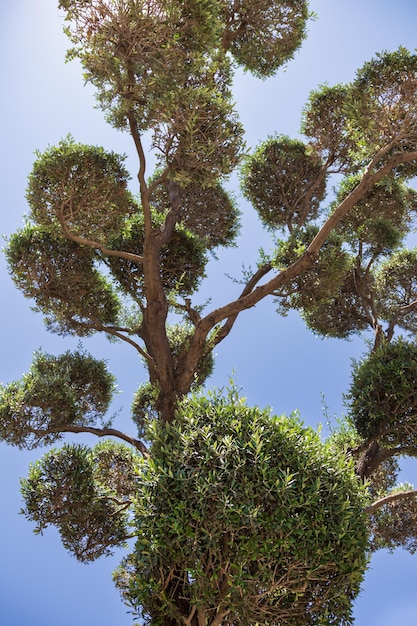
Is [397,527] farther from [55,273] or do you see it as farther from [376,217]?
[55,273]

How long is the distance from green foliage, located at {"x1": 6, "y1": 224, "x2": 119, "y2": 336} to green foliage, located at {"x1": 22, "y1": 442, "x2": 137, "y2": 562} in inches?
108

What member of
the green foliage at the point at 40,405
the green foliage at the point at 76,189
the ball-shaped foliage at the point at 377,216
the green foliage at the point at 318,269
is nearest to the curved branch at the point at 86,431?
the green foliage at the point at 40,405

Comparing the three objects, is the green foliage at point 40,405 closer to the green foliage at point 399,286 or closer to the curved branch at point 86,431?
the curved branch at point 86,431

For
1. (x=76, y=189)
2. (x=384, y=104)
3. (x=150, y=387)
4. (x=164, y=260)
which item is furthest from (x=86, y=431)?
(x=384, y=104)

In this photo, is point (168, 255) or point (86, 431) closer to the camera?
point (86, 431)

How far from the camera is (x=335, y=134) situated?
43.4 feet

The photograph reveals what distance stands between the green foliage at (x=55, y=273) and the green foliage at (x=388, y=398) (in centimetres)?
533

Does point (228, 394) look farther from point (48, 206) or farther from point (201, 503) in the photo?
point (48, 206)

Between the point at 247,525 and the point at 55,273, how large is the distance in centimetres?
631

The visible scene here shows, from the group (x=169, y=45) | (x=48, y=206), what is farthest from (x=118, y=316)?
(x=169, y=45)

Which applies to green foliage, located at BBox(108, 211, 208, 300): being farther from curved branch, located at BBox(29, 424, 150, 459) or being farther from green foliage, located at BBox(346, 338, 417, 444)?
green foliage, located at BBox(346, 338, 417, 444)

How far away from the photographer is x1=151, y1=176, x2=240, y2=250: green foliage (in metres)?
13.2

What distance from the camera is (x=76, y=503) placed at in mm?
9594

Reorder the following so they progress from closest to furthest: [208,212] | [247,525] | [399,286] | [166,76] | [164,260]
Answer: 1. [247,525]
2. [166,76]
3. [164,260]
4. [208,212]
5. [399,286]
